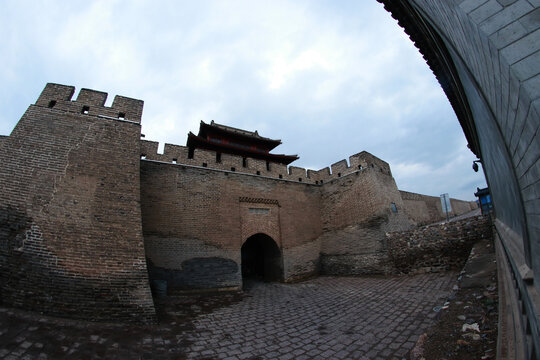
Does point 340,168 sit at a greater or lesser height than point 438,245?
greater

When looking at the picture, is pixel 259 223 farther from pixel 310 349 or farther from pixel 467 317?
pixel 467 317

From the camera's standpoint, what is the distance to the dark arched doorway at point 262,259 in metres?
9.75

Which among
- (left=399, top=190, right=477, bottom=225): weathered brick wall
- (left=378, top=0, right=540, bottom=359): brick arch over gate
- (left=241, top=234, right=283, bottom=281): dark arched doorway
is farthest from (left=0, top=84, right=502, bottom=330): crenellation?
(left=378, top=0, right=540, bottom=359): brick arch over gate

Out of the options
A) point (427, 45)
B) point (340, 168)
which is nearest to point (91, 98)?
point (427, 45)

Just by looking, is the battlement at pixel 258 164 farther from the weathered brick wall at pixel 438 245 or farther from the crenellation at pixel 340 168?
the weathered brick wall at pixel 438 245

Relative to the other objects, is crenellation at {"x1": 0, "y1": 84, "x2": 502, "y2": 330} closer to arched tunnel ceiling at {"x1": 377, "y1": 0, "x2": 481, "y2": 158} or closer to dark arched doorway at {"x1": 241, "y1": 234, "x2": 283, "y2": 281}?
dark arched doorway at {"x1": 241, "y1": 234, "x2": 283, "y2": 281}

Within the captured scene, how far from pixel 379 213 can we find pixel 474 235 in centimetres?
305

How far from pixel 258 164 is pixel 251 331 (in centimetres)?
720

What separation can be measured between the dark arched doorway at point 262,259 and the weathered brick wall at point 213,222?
0.42 metres

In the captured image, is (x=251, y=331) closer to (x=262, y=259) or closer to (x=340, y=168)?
(x=262, y=259)

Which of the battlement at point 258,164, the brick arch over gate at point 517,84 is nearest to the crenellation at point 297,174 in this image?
the battlement at point 258,164

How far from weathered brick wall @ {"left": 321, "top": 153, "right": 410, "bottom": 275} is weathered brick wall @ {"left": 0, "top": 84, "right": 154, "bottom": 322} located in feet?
26.2

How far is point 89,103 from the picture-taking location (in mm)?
6539

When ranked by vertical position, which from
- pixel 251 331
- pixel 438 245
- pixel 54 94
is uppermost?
pixel 54 94
